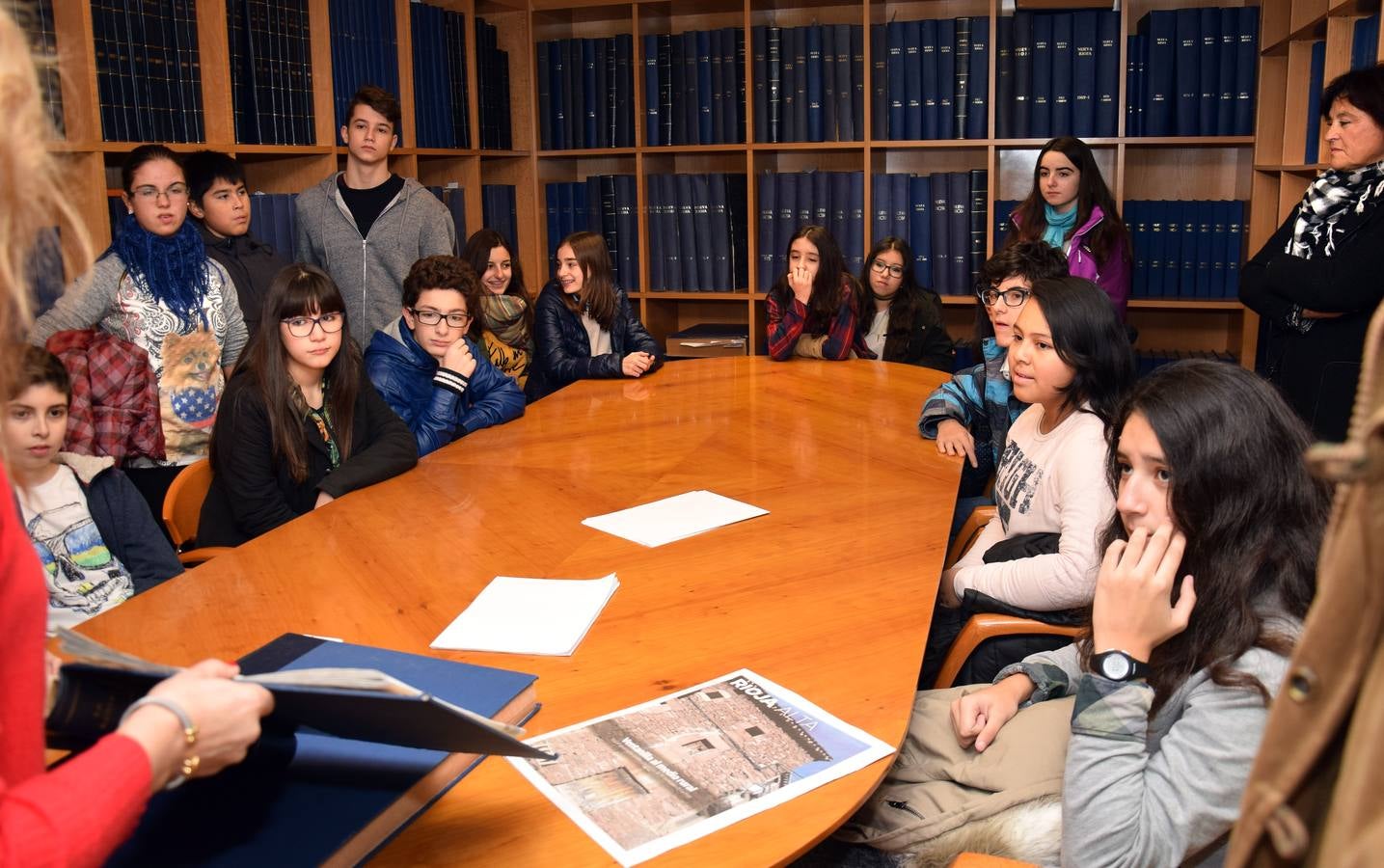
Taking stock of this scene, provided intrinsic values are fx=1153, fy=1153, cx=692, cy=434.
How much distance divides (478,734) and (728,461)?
62.6 inches

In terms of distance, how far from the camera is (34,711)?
0.75 meters

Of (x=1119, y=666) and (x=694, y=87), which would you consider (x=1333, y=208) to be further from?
(x=694, y=87)

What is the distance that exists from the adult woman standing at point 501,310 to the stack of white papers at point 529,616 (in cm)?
219

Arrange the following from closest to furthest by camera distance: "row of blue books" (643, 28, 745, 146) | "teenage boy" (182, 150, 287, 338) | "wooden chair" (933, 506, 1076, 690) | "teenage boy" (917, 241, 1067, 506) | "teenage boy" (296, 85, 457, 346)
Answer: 1. "wooden chair" (933, 506, 1076, 690)
2. "teenage boy" (917, 241, 1067, 506)
3. "teenage boy" (182, 150, 287, 338)
4. "teenage boy" (296, 85, 457, 346)
5. "row of blue books" (643, 28, 745, 146)

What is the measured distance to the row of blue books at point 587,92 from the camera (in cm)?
481

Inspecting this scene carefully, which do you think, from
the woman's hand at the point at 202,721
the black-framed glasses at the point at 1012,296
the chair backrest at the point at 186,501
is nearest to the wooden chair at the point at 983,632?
the black-framed glasses at the point at 1012,296

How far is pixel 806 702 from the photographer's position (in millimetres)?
1329

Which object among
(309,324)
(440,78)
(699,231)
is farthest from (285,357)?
(699,231)

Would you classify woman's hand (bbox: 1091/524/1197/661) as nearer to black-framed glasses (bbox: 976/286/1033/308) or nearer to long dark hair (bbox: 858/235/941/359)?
black-framed glasses (bbox: 976/286/1033/308)

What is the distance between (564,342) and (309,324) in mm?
1424

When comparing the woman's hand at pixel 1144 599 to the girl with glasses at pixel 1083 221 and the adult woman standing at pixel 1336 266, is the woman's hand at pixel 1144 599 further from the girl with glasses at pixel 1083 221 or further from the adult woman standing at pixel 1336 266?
the girl with glasses at pixel 1083 221

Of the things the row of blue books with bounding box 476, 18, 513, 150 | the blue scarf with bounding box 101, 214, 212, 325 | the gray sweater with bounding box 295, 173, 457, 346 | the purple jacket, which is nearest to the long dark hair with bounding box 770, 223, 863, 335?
the purple jacket

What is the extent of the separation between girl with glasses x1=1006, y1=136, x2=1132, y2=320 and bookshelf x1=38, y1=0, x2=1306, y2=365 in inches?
21.3

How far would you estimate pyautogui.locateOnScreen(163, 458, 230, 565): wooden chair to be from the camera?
2.38m
